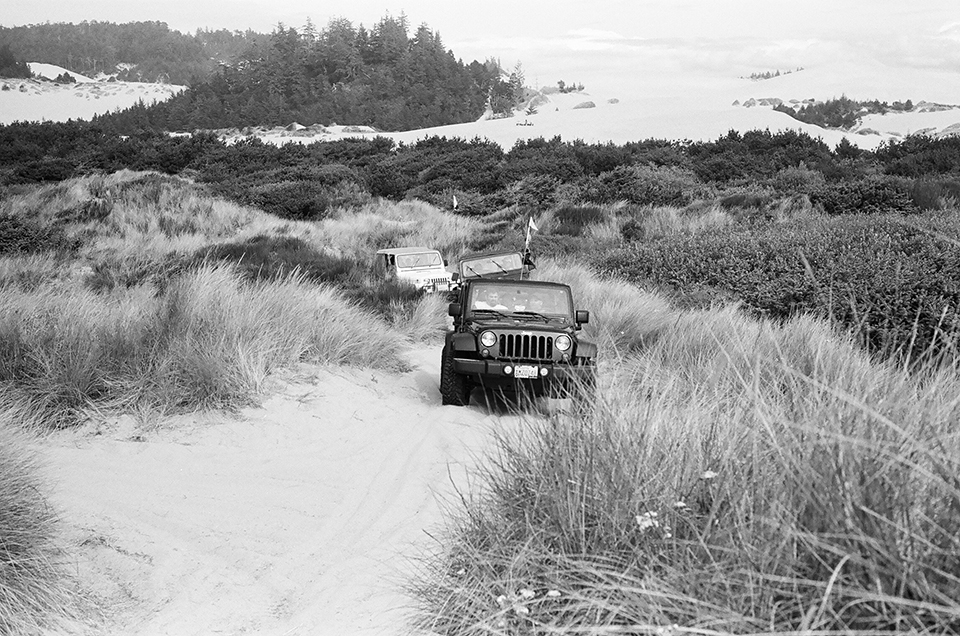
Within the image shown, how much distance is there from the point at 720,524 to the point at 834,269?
8794 millimetres

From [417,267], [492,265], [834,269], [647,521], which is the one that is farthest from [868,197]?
[647,521]

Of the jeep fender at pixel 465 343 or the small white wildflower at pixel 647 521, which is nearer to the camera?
the small white wildflower at pixel 647 521

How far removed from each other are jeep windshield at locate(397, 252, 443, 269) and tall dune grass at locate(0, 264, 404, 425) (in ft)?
22.9

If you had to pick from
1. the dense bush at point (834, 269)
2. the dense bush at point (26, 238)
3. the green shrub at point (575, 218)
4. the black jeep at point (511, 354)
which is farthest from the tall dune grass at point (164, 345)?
the green shrub at point (575, 218)

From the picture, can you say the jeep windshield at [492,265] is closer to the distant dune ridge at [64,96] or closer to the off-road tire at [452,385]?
the off-road tire at [452,385]

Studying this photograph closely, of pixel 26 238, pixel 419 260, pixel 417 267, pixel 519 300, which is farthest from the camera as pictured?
pixel 419 260

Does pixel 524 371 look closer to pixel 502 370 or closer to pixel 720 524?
pixel 502 370

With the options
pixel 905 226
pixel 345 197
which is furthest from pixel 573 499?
Answer: pixel 345 197

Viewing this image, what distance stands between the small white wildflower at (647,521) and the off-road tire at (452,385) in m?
5.03

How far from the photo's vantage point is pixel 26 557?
414 cm

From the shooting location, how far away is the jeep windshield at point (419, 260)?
54.5 feet

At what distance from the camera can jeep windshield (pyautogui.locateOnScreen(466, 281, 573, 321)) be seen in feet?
29.7

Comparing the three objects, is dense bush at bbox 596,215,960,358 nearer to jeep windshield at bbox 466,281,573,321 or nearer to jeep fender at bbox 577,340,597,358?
jeep fender at bbox 577,340,597,358

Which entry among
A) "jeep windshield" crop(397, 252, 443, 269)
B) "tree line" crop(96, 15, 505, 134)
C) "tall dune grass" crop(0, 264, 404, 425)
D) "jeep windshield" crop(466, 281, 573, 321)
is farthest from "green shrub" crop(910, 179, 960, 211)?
"tree line" crop(96, 15, 505, 134)
